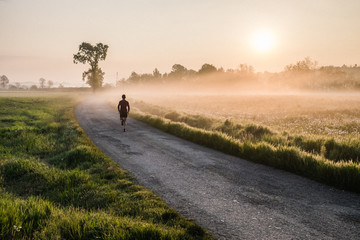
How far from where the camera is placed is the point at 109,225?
3861 mm

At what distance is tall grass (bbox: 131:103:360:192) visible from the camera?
654 cm

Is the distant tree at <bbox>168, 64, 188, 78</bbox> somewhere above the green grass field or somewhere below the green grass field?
above

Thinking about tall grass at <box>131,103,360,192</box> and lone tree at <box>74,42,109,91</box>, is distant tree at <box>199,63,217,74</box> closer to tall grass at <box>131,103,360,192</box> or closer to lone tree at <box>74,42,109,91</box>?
lone tree at <box>74,42,109,91</box>

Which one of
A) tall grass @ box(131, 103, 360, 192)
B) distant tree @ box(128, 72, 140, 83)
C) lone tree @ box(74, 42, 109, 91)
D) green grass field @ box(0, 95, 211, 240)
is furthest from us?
distant tree @ box(128, 72, 140, 83)

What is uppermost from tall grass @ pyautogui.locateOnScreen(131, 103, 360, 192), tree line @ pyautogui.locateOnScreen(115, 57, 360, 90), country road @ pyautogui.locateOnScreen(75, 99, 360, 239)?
tree line @ pyautogui.locateOnScreen(115, 57, 360, 90)

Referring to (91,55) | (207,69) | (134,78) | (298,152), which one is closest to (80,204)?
(298,152)

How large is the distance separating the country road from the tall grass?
17.2 inches

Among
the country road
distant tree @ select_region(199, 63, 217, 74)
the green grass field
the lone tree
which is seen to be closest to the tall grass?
the country road

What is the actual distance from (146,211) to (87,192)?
6.12 ft

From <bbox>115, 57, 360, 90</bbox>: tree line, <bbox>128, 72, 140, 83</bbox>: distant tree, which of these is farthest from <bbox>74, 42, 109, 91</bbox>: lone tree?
<bbox>128, 72, 140, 83</bbox>: distant tree

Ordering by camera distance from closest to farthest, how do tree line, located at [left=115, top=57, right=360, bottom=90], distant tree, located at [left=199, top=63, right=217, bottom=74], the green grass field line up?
the green grass field
tree line, located at [left=115, top=57, right=360, bottom=90]
distant tree, located at [left=199, top=63, right=217, bottom=74]

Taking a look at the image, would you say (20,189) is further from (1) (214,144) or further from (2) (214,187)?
(1) (214,144)

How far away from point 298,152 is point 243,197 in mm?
3743

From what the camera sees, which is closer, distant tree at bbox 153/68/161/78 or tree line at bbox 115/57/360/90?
tree line at bbox 115/57/360/90
